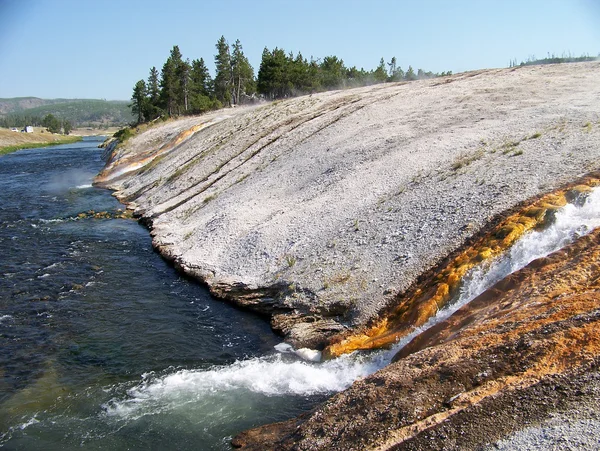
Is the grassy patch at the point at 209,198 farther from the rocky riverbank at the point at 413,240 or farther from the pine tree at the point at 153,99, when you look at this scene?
the pine tree at the point at 153,99

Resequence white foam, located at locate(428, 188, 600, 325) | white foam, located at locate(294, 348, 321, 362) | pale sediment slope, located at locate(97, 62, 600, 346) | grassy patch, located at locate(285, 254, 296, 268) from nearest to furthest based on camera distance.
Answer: white foam, located at locate(428, 188, 600, 325)
white foam, located at locate(294, 348, 321, 362)
pale sediment slope, located at locate(97, 62, 600, 346)
grassy patch, located at locate(285, 254, 296, 268)

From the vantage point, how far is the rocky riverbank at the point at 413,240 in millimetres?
8555

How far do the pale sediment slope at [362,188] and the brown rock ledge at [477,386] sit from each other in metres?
4.70

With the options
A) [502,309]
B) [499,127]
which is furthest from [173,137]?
[502,309]

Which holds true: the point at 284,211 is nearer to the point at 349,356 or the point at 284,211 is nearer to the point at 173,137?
the point at 349,356

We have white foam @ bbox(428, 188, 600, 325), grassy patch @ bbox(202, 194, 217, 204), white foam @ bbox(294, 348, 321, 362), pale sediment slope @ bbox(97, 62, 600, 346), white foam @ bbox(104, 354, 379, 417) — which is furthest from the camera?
grassy patch @ bbox(202, 194, 217, 204)

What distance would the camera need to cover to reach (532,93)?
1161 inches

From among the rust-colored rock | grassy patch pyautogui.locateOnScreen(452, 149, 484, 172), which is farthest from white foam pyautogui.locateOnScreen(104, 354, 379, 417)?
grassy patch pyautogui.locateOnScreen(452, 149, 484, 172)

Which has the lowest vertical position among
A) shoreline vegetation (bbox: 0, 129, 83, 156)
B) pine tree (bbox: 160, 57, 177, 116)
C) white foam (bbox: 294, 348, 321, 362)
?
white foam (bbox: 294, 348, 321, 362)

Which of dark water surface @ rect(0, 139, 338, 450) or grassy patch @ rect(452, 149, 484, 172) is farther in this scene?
grassy patch @ rect(452, 149, 484, 172)

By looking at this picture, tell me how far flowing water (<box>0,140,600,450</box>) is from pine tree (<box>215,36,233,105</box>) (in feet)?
235

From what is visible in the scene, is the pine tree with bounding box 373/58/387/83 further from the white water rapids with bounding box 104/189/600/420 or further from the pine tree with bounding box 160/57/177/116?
the white water rapids with bounding box 104/189/600/420

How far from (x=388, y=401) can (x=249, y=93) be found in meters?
94.6

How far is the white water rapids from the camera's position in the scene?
11930 millimetres
